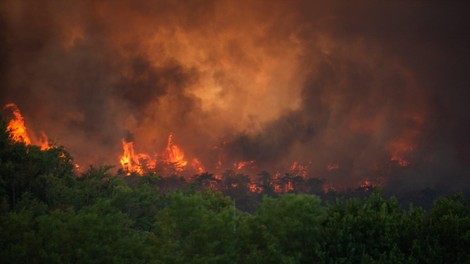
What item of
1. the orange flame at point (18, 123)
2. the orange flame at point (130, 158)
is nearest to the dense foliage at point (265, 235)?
the orange flame at point (18, 123)

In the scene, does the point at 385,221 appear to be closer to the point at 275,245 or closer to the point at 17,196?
the point at 275,245

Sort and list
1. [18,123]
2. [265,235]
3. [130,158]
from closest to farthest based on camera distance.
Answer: [265,235] → [18,123] → [130,158]

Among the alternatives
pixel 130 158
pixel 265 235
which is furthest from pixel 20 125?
pixel 265 235

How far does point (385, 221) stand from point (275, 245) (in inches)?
300

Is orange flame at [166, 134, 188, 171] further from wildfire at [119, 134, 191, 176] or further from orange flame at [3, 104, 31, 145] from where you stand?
A: orange flame at [3, 104, 31, 145]

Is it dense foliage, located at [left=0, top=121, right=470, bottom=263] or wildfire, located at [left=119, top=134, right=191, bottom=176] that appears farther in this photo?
wildfire, located at [left=119, top=134, right=191, bottom=176]

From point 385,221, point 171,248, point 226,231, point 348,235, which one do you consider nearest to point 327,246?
point 348,235

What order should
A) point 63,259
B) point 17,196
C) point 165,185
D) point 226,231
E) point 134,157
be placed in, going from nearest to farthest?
point 63,259 → point 226,231 → point 17,196 → point 165,185 → point 134,157

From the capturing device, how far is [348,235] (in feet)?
106

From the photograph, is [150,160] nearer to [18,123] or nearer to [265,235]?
[18,123]

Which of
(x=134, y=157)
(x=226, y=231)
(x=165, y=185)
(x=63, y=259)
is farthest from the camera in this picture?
(x=134, y=157)

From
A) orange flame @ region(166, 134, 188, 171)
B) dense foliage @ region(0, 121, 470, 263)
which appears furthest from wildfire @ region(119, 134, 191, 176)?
dense foliage @ region(0, 121, 470, 263)

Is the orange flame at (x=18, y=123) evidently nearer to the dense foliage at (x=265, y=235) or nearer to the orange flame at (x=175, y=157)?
the orange flame at (x=175, y=157)

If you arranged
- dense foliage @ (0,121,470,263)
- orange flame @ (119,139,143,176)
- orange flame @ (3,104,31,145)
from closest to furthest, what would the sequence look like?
dense foliage @ (0,121,470,263) → orange flame @ (3,104,31,145) → orange flame @ (119,139,143,176)
